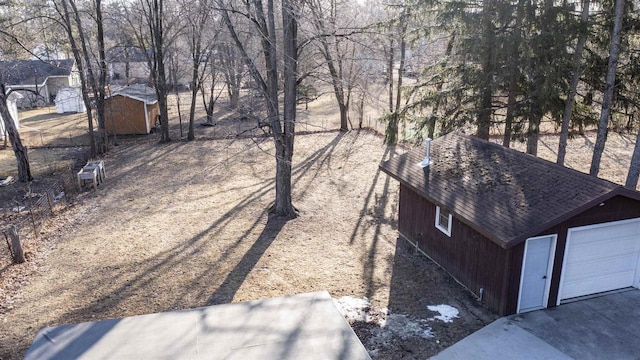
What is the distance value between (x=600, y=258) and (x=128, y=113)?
2505cm

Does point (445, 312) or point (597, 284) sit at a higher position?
point (597, 284)

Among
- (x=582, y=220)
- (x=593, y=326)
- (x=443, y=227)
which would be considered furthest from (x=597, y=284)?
(x=443, y=227)

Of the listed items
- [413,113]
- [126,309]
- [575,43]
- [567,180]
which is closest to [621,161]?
[575,43]

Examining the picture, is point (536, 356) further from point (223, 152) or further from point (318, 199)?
point (223, 152)

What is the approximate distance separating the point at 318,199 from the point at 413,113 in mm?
4760

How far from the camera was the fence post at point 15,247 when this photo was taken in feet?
36.0

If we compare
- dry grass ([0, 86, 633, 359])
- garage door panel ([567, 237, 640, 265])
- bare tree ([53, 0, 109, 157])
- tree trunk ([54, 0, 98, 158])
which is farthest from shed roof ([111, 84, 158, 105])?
garage door panel ([567, 237, 640, 265])

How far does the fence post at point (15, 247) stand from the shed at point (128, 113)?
15732 millimetres

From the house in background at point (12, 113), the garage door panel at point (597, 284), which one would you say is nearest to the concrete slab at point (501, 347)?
the garage door panel at point (597, 284)

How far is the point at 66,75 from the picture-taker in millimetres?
41188

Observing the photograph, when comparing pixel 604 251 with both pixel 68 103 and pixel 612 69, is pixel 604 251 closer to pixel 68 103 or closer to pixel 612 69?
pixel 612 69

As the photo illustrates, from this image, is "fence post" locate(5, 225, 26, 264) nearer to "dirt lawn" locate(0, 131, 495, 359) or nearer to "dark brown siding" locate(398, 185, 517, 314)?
"dirt lawn" locate(0, 131, 495, 359)

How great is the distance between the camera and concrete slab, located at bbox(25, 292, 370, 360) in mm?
7047

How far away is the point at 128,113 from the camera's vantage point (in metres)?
27.1
